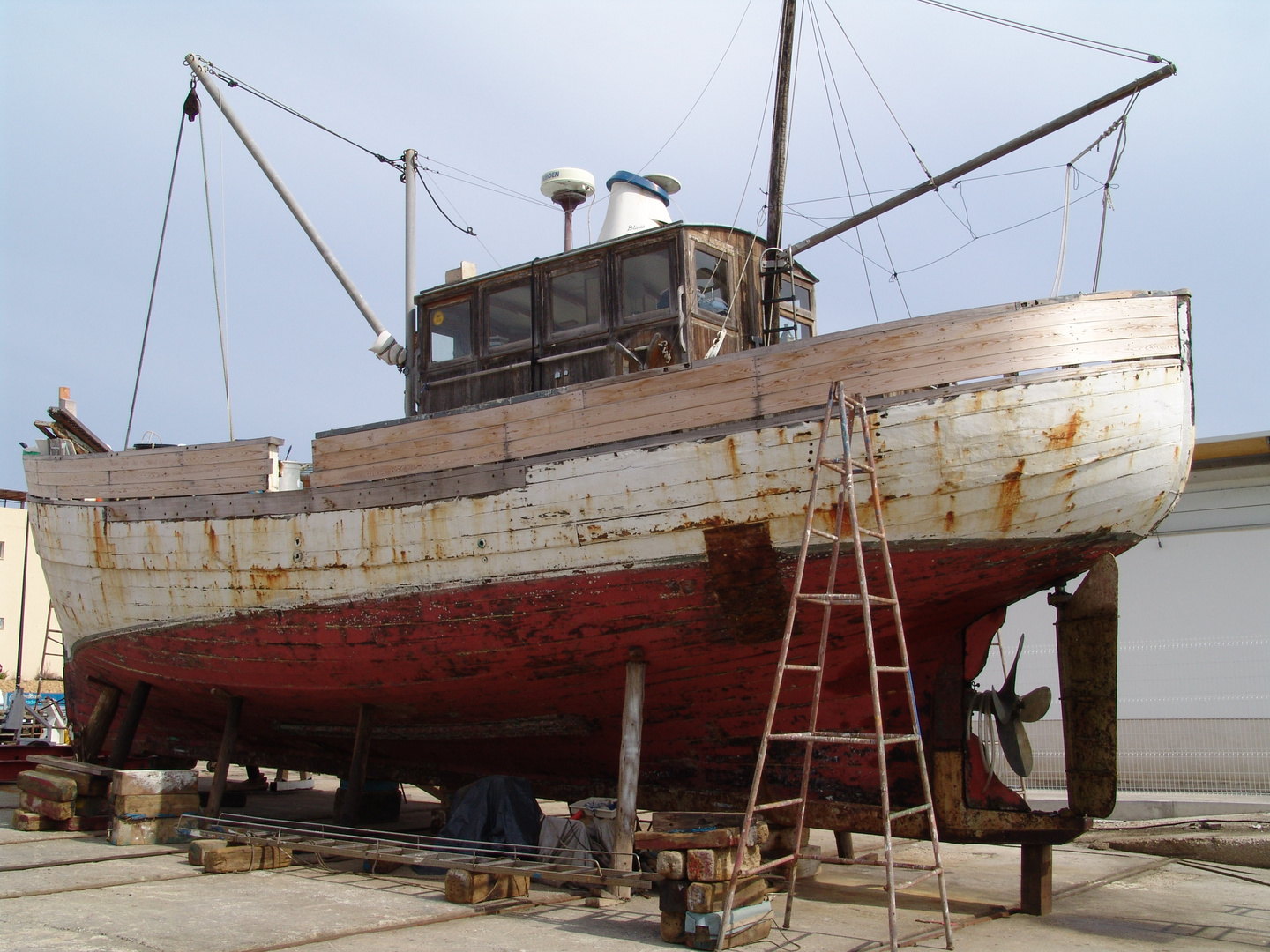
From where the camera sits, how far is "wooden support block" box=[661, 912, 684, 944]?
17.5 ft

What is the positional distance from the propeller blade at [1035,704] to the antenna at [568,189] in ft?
22.0

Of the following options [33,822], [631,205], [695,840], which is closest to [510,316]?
[631,205]

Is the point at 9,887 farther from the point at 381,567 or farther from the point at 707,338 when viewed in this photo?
the point at 707,338

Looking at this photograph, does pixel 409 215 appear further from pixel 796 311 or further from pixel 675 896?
pixel 675 896

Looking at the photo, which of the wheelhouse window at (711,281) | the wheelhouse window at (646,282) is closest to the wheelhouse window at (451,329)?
the wheelhouse window at (646,282)

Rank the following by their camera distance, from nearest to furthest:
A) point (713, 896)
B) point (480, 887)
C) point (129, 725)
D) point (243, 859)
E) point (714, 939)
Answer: point (714, 939) → point (713, 896) → point (480, 887) → point (243, 859) → point (129, 725)

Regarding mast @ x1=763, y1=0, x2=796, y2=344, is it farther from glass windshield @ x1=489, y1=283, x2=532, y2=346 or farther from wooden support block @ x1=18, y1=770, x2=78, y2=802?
wooden support block @ x1=18, y1=770, x2=78, y2=802

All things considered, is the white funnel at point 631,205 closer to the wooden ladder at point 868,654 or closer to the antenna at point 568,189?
the antenna at point 568,189

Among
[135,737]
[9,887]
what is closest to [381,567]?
[9,887]

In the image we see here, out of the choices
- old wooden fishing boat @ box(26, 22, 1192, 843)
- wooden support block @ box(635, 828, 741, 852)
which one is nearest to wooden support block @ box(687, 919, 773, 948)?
wooden support block @ box(635, 828, 741, 852)

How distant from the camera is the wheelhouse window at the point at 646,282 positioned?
8.08 metres

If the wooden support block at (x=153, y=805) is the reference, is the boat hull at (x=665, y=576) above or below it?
above

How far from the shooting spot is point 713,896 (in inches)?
208

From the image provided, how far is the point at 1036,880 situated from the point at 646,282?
534cm
